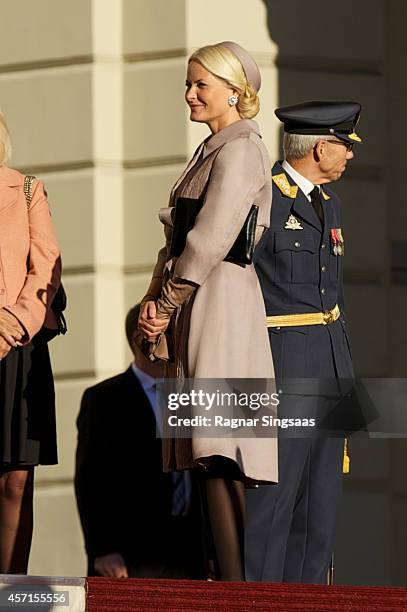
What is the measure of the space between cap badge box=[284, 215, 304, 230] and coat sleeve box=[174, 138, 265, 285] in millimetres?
288

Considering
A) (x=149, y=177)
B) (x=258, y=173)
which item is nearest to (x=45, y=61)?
(x=149, y=177)

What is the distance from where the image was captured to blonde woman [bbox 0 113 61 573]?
6.21 meters

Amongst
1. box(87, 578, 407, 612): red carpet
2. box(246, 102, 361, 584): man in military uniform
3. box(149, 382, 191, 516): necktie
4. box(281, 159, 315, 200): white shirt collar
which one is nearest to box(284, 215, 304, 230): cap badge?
box(246, 102, 361, 584): man in military uniform

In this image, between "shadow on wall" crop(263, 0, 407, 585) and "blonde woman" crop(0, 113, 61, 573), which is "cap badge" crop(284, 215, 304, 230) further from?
"shadow on wall" crop(263, 0, 407, 585)

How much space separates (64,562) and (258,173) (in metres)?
2.46

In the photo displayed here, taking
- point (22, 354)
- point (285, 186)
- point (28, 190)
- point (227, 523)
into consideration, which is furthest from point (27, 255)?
point (227, 523)

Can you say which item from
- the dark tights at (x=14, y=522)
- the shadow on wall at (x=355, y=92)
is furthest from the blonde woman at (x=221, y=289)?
the shadow on wall at (x=355, y=92)

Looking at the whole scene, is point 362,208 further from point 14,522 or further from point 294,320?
point 14,522

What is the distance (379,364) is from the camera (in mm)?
7918

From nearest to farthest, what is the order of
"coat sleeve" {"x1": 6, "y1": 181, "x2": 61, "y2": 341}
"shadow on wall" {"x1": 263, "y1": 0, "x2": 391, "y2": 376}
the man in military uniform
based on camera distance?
1. the man in military uniform
2. "coat sleeve" {"x1": 6, "y1": 181, "x2": 61, "y2": 341}
3. "shadow on wall" {"x1": 263, "y1": 0, "x2": 391, "y2": 376}

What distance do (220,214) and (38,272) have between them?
77 cm

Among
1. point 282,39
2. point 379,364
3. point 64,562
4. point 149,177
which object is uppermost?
point 282,39

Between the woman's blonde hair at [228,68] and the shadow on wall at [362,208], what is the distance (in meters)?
1.94

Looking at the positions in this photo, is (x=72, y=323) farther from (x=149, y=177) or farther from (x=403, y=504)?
(x=403, y=504)
